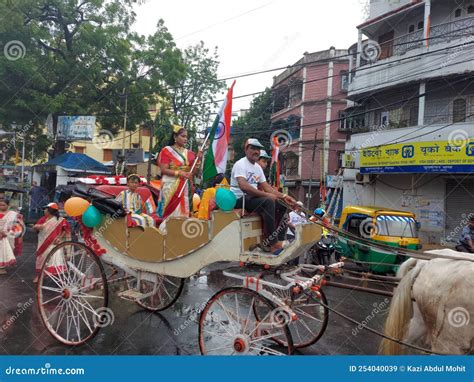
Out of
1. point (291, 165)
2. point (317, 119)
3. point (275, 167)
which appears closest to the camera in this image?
point (275, 167)

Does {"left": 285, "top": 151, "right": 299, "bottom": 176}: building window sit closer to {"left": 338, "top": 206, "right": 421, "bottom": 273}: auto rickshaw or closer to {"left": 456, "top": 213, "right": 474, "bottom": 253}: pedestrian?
{"left": 338, "top": 206, "right": 421, "bottom": 273}: auto rickshaw

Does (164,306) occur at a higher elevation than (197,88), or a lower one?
lower

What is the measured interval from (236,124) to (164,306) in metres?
24.9

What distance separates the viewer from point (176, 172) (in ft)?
13.9

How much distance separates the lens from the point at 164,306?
4.74 metres

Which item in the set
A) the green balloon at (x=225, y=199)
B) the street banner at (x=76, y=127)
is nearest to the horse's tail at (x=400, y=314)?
the green balloon at (x=225, y=199)

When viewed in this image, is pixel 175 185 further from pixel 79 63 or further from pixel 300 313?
pixel 79 63

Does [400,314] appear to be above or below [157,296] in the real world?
above

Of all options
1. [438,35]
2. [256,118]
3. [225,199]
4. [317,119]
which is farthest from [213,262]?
[256,118]

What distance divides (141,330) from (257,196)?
7.04 feet

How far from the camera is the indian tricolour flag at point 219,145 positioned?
12.7 feet

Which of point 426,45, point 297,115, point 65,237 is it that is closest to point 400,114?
point 426,45
